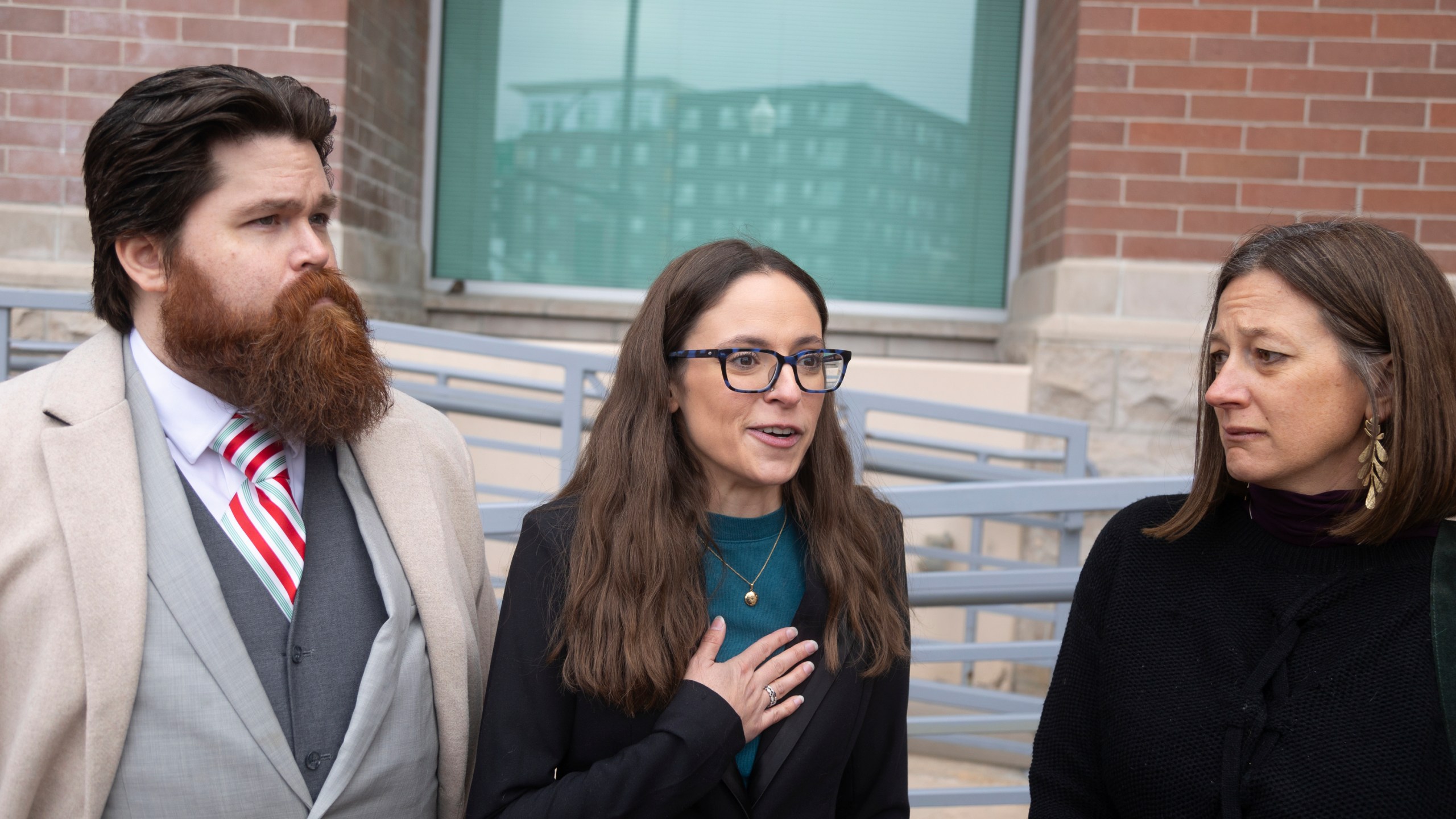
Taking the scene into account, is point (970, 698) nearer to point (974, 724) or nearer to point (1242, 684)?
point (974, 724)

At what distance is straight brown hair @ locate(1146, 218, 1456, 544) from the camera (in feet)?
5.53

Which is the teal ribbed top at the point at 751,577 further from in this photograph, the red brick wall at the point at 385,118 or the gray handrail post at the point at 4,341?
the red brick wall at the point at 385,118

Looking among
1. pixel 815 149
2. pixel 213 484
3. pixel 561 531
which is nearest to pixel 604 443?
pixel 561 531

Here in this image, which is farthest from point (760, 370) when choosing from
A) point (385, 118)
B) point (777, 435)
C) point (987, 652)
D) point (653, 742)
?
point (385, 118)

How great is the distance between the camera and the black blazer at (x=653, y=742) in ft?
5.66

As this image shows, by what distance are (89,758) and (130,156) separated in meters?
0.90

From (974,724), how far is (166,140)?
2.46 meters

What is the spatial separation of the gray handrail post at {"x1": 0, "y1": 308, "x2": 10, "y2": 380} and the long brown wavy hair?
8.48ft

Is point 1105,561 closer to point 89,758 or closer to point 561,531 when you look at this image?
point 561,531

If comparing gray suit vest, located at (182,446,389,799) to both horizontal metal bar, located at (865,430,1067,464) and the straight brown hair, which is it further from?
horizontal metal bar, located at (865,430,1067,464)

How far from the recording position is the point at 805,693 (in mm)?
1898

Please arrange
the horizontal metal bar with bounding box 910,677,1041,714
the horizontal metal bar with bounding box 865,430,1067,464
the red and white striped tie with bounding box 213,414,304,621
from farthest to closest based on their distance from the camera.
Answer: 1. the horizontal metal bar with bounding box 865,430,1067,464
2. the horizontal metal bar with bounding box 910,677,1041,714
3. the red and white striped tie with bounding box 213,414,304,621

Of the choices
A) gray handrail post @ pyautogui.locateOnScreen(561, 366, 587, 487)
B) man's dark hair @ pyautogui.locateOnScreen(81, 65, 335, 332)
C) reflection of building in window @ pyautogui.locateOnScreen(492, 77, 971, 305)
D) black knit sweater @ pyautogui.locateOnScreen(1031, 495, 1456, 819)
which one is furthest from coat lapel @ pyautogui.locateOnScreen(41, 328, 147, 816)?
reflection of building in window @ pyautogui.locateOnScreen(492, 77, 971, 305)

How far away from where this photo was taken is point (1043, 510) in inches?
82.5
